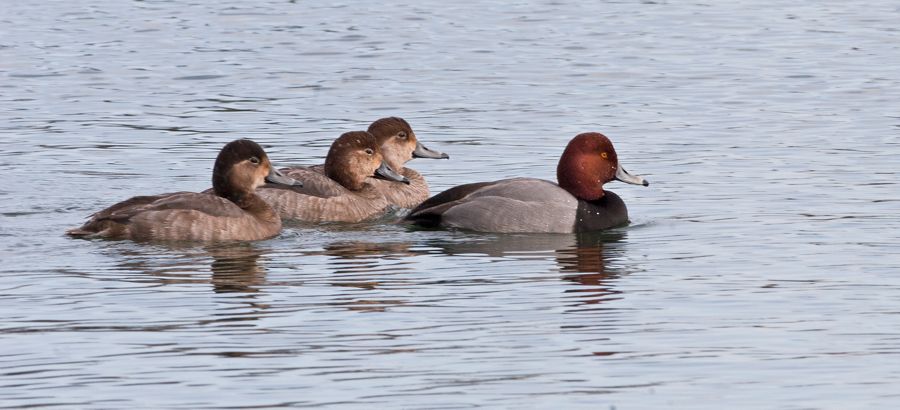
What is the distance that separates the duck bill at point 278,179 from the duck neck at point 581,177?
211 centimetres

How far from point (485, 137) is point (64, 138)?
434 centimetres

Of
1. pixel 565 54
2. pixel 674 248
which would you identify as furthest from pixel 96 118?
pixel 674 248

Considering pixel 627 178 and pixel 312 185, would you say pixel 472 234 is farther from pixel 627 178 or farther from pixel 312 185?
pixel 312 185

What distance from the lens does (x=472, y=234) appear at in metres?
13.7

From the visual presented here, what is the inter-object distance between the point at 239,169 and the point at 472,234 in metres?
1.85

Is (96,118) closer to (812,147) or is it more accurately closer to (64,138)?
(64,138)

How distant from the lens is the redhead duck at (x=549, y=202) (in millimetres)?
13766

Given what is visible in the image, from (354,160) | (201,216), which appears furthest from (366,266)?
(354,160)

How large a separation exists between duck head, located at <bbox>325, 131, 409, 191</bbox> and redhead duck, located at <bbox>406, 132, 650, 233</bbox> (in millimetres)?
1113

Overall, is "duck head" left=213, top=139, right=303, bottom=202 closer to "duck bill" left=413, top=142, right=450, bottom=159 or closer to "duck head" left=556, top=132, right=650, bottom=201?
"duck head" left=556, top=132, right=650, bottom=201

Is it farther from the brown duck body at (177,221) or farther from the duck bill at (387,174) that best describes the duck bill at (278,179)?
the duck bill at (387,174)

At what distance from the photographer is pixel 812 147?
17.4m

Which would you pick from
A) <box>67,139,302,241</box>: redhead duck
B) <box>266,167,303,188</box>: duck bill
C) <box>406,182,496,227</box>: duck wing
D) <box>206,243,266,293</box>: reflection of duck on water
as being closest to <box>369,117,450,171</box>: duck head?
<box>406,182,496,227</box>: duck wing

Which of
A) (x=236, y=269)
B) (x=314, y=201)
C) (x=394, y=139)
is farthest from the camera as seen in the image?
(x=394, y=139)
